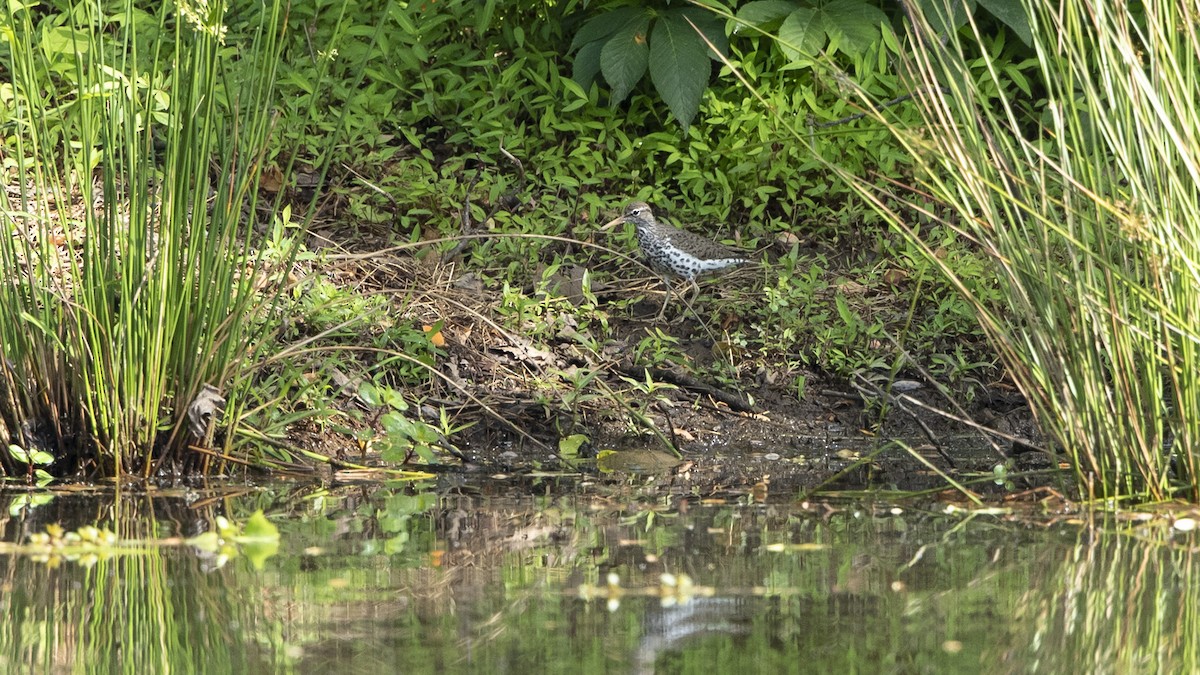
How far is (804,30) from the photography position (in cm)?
577

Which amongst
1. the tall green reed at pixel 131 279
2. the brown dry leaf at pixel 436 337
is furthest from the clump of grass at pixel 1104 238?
the brown dry leaf at pixel 436 337

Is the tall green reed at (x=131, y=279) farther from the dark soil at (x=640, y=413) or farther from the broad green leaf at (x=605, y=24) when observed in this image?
the broad green leaf at (x=605, y=24)

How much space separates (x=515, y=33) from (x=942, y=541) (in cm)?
384

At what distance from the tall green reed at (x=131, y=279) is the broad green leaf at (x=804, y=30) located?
2.69 meters


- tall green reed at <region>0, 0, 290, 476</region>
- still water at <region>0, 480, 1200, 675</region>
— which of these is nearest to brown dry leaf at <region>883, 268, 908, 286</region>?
still water at <region>0, 480, 1200, 675</region>

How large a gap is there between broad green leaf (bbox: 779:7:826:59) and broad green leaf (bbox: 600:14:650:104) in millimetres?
577

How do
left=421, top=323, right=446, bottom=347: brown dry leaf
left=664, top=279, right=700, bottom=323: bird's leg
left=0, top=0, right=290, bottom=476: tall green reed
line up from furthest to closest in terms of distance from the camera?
left=664, top=279, right=700, bottom=323: bird's leg → left=421, top=323, right=446, bottom=347: brown dry leaf → left=0, top=0, right=290, bottom=476: tall green reed

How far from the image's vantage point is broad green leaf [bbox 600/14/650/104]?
5.93 metres

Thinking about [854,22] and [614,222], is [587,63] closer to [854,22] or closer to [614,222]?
[614,222]

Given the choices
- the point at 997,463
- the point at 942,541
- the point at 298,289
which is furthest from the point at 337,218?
the point at 942,541

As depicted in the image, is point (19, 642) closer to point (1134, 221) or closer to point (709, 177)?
point (1134, 221)

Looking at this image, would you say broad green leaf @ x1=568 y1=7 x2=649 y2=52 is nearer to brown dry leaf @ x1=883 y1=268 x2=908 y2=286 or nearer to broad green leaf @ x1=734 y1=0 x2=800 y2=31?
broad green leaf @ x1=734 y1=0 x2=800 y2=31

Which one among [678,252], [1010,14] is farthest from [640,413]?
[1010,14]

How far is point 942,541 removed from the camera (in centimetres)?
304
